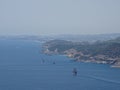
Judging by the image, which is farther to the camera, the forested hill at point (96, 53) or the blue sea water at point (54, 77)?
the forested hill at point (96, 53)

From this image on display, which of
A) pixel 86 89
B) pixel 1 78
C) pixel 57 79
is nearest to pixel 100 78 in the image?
pixel 57 79

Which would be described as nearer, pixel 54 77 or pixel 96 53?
pixel 54 77

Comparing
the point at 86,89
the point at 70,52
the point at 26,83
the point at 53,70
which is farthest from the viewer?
the point at 70,52

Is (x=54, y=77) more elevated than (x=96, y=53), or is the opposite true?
(x=96, y=53)

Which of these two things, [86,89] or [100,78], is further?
[100,78]

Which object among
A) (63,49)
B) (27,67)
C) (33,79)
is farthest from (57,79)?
(63,49)

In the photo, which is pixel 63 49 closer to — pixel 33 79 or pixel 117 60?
pixel 117 60

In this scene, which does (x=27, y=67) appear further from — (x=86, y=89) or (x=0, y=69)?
(x=86, y=89)

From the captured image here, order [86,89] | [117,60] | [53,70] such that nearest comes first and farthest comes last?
1. [86,89]
2. [53,70]
3. [117,60]

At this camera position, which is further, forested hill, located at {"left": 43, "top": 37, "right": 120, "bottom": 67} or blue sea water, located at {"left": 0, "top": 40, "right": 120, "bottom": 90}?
forested hill, located at {"left": 43, "top": 37, "right": 120, "bottom": 67}
